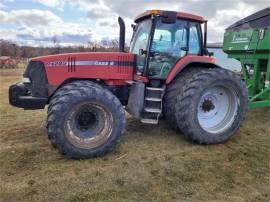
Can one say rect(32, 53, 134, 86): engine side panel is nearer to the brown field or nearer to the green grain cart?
the brown field

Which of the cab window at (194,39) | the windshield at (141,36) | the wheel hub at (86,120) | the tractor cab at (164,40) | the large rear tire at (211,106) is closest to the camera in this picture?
the wheel hub at (86,120)

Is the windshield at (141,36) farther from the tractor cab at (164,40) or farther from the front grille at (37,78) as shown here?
the front grille at (37,78)

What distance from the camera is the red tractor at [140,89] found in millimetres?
4570

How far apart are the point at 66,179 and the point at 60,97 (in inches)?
44.4

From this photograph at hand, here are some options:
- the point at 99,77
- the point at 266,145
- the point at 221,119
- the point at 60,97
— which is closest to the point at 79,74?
the point at 99,77

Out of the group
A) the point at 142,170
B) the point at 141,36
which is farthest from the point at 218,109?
the point at 142,170

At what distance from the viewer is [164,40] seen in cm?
545

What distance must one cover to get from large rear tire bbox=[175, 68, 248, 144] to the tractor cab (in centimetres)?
51

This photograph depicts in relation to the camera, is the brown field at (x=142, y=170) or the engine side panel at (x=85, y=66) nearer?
the brown field at (x=142, y=170)

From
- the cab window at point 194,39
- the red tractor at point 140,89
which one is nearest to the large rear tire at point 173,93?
the red tractor at point 140,89

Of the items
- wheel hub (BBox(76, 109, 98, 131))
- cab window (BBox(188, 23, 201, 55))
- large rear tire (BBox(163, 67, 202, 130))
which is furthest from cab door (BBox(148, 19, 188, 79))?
wheel hub (BBox(76, 109, 98, 131))

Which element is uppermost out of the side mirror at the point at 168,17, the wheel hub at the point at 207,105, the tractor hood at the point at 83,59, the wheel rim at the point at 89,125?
Answer: the side mirror at the point at 168,17

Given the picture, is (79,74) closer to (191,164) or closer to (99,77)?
(99,77)

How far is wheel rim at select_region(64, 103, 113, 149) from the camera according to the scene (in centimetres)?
454
